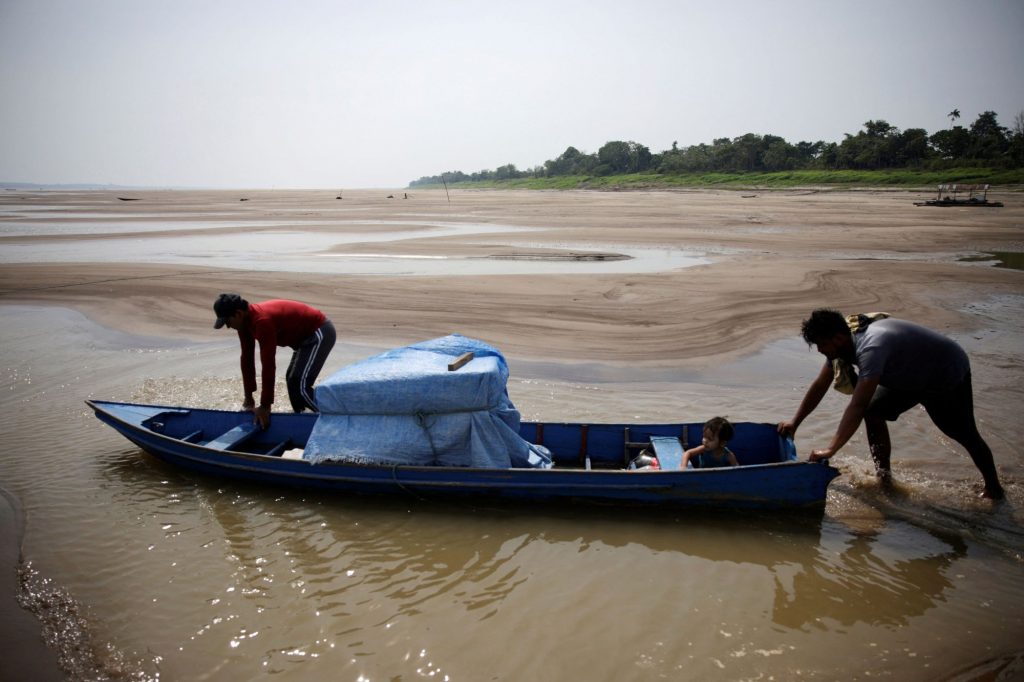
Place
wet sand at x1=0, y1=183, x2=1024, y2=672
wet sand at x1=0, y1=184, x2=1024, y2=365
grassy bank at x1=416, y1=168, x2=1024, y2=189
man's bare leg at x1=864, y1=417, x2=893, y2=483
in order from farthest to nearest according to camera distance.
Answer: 1. grassy bank at x1=416, y1=168, x2=1024, y2=189
2. wet sand at x1=0, y1=184, x2=1024, y2=365
3. wet sand at x1=0, y1=183, x2=1024, y2=672
4. man's bare leg at x1=864, y1=417, x2=893, y2=483

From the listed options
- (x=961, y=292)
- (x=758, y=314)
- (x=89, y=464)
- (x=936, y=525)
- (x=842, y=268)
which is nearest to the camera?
(x=936, y=525)

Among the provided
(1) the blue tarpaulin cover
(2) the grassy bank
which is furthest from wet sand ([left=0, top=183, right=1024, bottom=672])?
(2) the grassy bank

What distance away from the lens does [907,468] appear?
20.5 ft

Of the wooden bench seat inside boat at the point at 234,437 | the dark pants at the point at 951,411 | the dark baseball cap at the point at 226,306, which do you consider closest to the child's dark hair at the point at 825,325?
the dark pants at the point at 951,411

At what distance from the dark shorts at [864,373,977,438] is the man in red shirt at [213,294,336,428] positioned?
5792mm

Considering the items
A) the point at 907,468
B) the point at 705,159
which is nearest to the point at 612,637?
the point at 907,468

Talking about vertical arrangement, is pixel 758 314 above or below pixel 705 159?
below

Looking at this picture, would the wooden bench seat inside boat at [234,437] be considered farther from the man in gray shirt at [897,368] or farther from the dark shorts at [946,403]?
the dark shorts at [946,403]

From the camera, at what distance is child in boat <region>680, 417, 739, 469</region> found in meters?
5.55

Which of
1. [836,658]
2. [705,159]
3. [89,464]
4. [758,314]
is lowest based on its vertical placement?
[836,658]

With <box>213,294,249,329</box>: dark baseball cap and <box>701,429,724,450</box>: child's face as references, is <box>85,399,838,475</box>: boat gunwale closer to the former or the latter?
<box>701,429,724,450</box>: child's face

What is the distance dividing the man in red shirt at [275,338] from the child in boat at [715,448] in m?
4.21

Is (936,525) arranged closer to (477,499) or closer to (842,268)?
(477,499)

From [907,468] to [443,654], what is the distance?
208 inches
